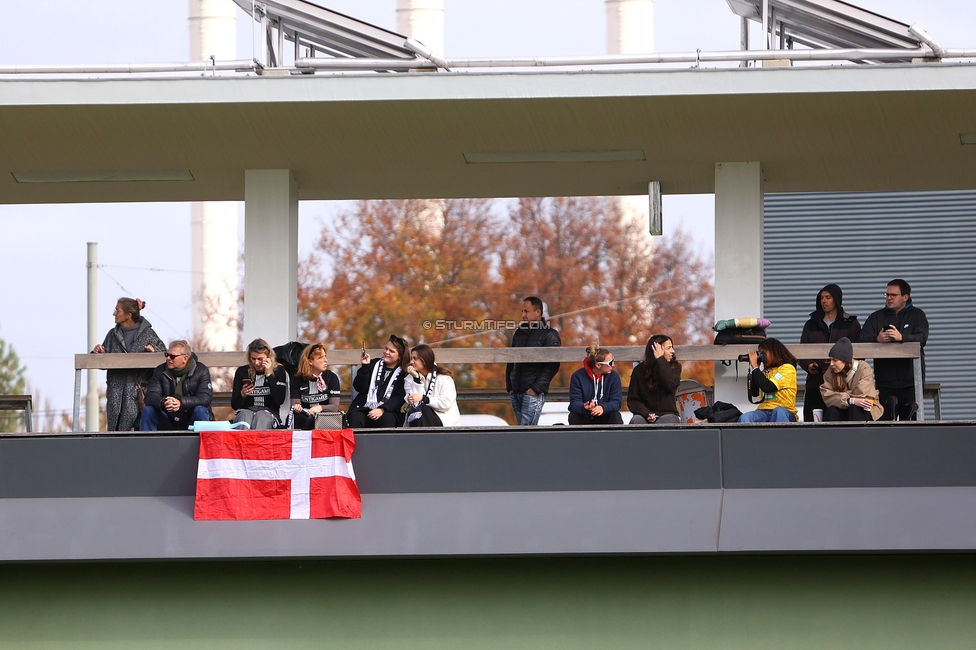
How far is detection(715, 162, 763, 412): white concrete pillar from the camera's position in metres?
11.9

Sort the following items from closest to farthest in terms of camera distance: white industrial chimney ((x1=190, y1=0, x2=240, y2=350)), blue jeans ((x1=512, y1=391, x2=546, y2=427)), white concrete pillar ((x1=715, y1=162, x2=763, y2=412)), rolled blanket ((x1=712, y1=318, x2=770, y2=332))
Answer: blue jeans ((x1=512, y1=391, x2=546, y2=427))
rolled blanket ((x1=712, y1=318, x2=770, y2=332))
white concrete pillar ((x1=715, y1=162, x2=763, y2=412))
white industrial chimney ((x1=190, y1=0, x2=240, y2=350))

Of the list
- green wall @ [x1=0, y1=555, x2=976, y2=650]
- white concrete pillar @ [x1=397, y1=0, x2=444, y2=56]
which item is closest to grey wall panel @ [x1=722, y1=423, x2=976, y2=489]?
green wall @ [x1=0, y1=555, x2=976, y2=650]

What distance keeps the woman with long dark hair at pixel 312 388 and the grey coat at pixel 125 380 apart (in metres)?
1.52

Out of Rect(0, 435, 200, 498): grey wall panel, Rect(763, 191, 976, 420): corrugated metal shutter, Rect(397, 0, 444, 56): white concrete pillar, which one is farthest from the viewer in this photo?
Rect(397, 0, 444, 56): white concrete pillar

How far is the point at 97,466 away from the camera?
365 inches

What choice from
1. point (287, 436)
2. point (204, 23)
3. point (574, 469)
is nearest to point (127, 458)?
point (287, 436)

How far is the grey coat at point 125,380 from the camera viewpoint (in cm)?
1057

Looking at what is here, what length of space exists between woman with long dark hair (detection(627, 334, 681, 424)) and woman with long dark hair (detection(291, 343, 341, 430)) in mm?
2345

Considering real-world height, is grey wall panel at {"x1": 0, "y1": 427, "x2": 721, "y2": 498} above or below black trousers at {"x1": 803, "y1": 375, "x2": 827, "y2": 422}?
below

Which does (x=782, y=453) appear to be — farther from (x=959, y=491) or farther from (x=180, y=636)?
(x=180, y=636)

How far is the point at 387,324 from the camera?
110ft

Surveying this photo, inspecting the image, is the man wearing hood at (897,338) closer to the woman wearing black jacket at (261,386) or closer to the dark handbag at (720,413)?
the dark handbag at (720,413)

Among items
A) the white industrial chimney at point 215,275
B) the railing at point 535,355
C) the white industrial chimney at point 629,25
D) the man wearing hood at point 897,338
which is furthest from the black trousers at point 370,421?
the white industrial chimney at point 215,275

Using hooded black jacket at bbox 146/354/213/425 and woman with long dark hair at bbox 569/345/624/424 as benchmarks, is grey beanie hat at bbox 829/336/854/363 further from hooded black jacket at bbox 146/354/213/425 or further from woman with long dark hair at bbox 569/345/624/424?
hooded black jacket at bbox 146/354/213/425
